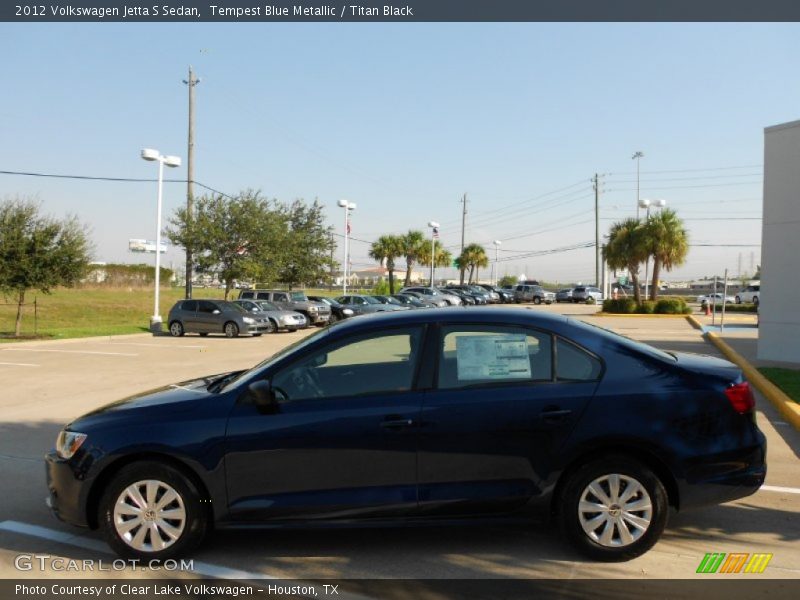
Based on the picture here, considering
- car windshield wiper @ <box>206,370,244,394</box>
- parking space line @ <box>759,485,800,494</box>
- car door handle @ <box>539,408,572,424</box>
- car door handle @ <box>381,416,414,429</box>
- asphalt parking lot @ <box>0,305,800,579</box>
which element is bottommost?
asphalt parking lot @ <box>0,305,800,579</box>

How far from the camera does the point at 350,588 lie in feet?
13.6

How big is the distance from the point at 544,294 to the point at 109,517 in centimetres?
5709

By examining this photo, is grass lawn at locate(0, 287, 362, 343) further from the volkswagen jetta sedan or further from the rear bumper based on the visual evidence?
the rear bumper

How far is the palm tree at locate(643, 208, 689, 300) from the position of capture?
4025cm

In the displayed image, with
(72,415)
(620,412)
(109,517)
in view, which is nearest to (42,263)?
(72,415)

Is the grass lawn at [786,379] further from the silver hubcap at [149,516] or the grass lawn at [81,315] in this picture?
the grass lawn at [81,315]

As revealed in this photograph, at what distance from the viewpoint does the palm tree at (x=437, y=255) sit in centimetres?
7050

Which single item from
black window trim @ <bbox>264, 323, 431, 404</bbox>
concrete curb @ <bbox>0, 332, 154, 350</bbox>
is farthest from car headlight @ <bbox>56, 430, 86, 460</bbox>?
concrete curb @ <bbox>0, 332, 154, 350</bbox>

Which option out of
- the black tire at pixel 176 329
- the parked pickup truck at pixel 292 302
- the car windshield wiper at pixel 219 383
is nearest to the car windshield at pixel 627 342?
the car windshield wiper at pixel 219 383

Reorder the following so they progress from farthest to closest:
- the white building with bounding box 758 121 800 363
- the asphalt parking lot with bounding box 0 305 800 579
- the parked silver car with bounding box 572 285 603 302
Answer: the parked silver car with bounding box 572 285 603 302, the white building with bounding box 758 121 800 363, the asphalt parking lot with bounding box 0 305 800 579

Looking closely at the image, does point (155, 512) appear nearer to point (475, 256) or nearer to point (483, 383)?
point (483, 383)

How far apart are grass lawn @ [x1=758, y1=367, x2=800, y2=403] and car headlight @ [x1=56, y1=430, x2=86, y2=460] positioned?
29.4 ft

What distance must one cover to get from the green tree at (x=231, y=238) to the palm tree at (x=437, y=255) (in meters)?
35.1

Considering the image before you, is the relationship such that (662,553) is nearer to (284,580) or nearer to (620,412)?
(620,412)
